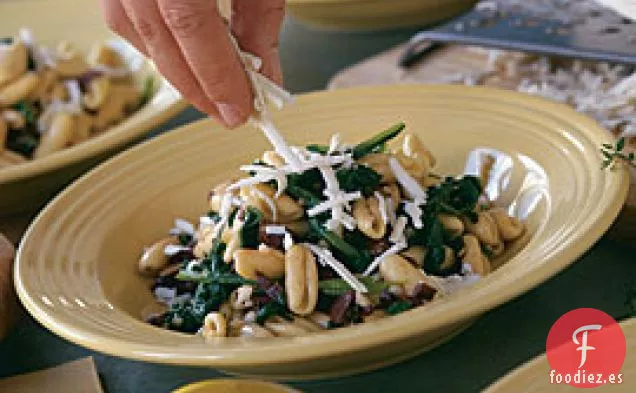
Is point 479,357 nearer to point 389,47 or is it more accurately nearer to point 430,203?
point 430,203

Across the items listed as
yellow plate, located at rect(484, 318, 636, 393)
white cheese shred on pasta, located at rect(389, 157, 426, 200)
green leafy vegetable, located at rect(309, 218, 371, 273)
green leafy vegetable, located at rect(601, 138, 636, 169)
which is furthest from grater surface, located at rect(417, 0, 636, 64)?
yellow plate, located at rect(484, 318, 636, 393)

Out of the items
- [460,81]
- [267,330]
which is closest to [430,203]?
[267,330]

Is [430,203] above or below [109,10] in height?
below

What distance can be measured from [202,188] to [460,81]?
0.47 meters

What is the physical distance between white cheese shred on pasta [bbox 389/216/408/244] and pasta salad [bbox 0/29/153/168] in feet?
2.43

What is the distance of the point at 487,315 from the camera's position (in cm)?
110

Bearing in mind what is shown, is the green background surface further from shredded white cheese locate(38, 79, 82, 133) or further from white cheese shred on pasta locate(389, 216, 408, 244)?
shredded white cheese locate(38, 79, 82, 133)

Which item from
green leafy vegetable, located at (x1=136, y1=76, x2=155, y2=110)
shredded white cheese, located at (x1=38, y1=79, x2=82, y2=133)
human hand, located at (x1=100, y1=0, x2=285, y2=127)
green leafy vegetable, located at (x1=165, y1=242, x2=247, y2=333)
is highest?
human hand, located at (x1=100, y1=0, x2=285, y2=127)

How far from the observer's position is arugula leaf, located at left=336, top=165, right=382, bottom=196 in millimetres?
1083

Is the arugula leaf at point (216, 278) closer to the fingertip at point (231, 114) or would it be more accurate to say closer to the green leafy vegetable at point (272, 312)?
the green leafy vegetable at point (272, 312)

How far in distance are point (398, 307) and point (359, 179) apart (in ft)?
0.54

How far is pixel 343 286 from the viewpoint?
3.34ft

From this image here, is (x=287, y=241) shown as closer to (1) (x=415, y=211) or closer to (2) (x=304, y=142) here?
(1) (x=415, y=211)

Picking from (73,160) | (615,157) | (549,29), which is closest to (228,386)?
(615,157)
